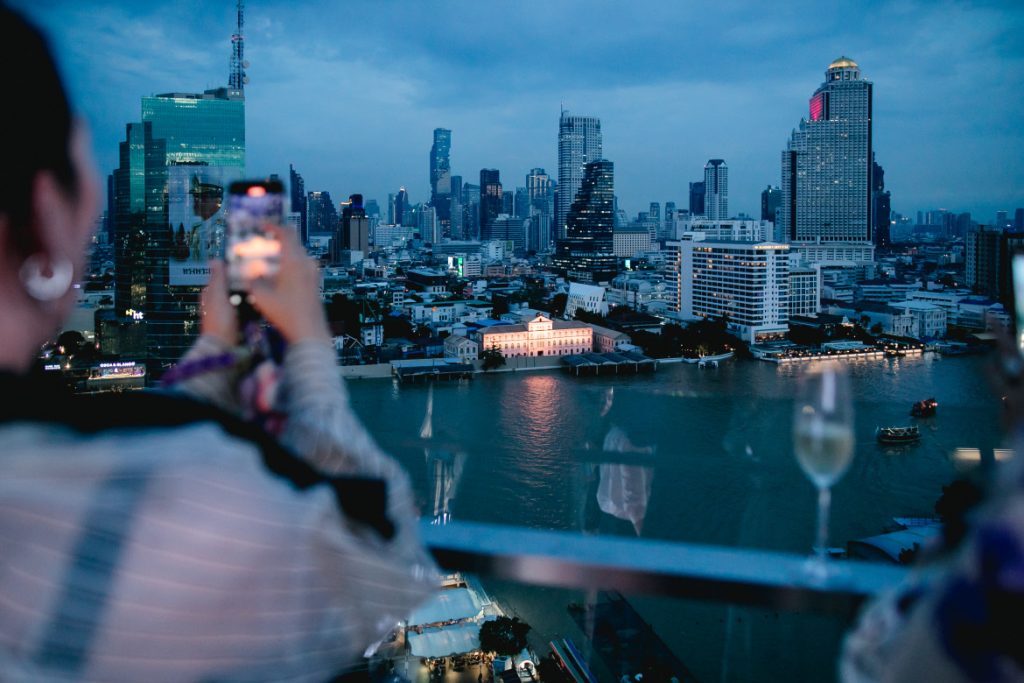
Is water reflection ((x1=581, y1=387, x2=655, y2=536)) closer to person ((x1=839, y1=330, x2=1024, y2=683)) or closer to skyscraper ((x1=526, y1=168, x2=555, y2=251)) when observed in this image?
person ((x1=839, y1=330, x2=1024, y2=683))

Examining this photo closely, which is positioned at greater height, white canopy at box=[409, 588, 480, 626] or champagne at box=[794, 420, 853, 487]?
champagne at box=[794, 420, 853, 487]

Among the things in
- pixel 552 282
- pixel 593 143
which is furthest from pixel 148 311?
pixel 593 143

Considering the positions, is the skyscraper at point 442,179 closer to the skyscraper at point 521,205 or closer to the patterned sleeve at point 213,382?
the skyscraper at point 521,205

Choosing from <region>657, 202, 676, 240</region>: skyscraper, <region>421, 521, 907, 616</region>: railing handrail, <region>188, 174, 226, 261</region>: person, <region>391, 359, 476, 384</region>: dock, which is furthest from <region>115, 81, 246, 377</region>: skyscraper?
<region>657, 202, 676, 240</region>: skyscraper

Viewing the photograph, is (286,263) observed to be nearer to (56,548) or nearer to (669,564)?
(56,548)

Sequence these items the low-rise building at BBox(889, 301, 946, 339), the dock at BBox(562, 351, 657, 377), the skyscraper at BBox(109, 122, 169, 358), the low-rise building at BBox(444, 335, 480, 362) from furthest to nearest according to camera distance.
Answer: the low-rise building at BBox(889, 301, 946, 339) < the low-rise building at BBox(444, 335, 480, 362) < the dock at BBox(562, 351, 657, 377) < the skyscraper at BBox(109, 122, 169, 358)

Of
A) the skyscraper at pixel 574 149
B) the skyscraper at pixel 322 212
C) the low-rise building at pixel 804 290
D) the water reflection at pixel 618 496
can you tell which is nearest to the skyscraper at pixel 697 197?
the skyscraper at pixel 574 149


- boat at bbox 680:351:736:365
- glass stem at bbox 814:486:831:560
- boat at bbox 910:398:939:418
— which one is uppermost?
glass stem at bbox 814:486:831:560
